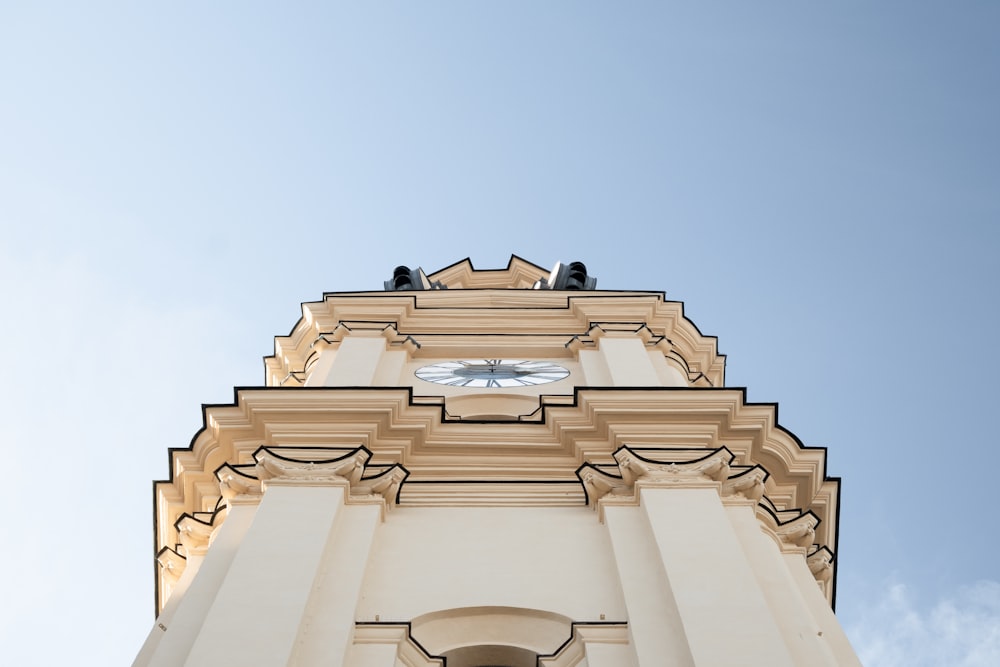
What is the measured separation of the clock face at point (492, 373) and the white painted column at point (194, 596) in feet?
23.7

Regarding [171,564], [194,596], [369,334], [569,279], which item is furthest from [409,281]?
[194,596]

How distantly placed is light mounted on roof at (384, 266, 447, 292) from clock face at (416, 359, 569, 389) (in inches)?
283

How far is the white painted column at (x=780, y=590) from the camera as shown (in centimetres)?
1485

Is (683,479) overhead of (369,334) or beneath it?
beneath

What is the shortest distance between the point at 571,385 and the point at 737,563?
8.75m

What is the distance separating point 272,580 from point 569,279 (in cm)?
1901

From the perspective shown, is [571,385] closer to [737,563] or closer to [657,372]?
[657,372]

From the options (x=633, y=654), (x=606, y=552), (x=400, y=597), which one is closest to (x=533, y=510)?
(x=606, y=552)

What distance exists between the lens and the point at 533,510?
18.1 m

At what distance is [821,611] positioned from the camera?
1698 cm

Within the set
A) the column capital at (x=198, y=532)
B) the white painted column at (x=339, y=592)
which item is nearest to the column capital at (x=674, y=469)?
the white painted column at (x=339, y=592)

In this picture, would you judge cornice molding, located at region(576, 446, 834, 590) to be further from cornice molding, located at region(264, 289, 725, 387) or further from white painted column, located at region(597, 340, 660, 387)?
cornice molding, located at region(264, 289, 725, 387)

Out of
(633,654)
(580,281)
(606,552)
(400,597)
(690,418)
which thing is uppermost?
(580,281)

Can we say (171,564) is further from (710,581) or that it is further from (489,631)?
(710,581)
